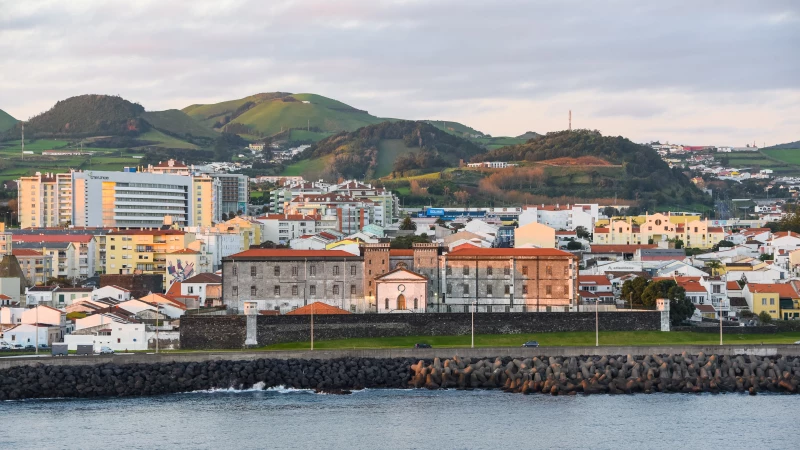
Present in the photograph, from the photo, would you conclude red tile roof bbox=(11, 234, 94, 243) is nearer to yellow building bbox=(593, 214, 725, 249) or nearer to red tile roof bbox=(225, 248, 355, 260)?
red tile roof bbox=(225, 248, 355, 260)

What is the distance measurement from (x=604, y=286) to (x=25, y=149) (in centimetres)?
12598

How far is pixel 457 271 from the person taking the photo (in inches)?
2501

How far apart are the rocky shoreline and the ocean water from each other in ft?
2.42

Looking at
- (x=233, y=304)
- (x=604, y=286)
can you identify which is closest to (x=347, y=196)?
(x=604, y=286)

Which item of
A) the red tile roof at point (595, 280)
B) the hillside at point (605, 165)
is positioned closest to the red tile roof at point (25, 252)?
the red tile roof at point (595, 280)

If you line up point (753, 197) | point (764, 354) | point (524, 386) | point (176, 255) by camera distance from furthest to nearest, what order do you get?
1. point (753, 197)
2. point (176, 255)
3. point (764, 354)
4. point (524, 386)

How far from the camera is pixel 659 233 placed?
108 m

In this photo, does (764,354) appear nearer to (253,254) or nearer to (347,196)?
(253,254)

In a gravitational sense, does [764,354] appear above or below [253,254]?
below

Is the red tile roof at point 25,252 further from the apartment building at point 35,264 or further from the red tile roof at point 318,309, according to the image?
the red tile roof at point 318,309

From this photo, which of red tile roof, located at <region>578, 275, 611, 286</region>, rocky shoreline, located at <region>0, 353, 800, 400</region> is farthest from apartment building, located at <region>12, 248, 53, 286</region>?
rocky shoreline, located at <region>0, 353, 800, 400</region>

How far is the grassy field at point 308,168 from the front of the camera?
17788 cm

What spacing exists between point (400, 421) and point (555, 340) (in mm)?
15318

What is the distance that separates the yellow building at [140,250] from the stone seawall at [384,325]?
106 feet
